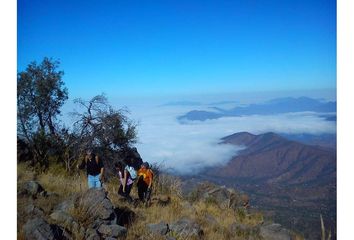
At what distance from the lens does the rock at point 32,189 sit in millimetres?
7035

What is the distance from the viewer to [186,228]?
657cm

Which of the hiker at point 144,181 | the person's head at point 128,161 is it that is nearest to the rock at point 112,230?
the hiker at point 144,181

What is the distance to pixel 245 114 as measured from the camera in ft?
24.2

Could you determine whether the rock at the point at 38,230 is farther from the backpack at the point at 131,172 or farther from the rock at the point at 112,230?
the backpack at the point at 131,172

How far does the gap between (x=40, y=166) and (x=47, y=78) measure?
256 centimetres

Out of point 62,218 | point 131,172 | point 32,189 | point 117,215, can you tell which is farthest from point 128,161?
point 62,218

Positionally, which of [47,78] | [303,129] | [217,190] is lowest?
[217,190]

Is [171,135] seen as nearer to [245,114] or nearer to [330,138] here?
[245,114]

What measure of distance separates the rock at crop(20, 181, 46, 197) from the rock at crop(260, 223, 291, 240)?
3.25 metres

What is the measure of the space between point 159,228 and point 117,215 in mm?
715

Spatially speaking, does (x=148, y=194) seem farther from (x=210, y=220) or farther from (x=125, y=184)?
(x=210, y=220)

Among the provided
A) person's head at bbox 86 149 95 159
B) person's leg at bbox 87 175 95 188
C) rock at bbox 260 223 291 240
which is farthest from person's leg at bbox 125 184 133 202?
rock at bbox 260 223 291 240

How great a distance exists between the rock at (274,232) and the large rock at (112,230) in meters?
1.98
